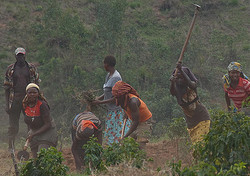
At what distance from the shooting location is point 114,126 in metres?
6.94

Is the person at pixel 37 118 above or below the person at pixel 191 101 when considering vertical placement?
below

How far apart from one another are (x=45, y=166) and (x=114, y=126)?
2.11 m

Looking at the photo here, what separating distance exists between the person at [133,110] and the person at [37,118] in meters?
0.94

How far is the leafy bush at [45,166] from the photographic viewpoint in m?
4.91

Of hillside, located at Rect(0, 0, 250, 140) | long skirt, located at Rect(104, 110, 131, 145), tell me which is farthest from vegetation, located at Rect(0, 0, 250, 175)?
long skirt, located at Rect(104, 110, 131, 145)

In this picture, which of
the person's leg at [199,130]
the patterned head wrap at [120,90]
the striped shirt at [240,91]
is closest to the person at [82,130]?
the patterned head wrap at [120,90]

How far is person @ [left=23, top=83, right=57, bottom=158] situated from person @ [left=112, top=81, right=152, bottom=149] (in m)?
0.94

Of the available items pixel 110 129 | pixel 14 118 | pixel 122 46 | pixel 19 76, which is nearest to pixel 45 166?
pixel 110 129

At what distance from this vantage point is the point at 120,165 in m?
4.79

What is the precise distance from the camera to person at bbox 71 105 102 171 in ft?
20.7

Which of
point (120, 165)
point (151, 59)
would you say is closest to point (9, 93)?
point (120, 165)

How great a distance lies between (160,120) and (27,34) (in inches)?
279

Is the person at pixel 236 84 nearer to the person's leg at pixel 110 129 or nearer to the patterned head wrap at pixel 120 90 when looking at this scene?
the patterned head wrap at pixel 120 90

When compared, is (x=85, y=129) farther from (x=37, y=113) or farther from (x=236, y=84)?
(x=236, y=84)
